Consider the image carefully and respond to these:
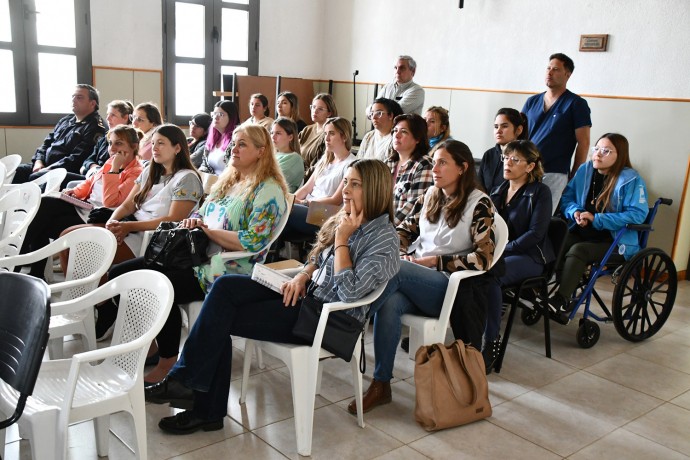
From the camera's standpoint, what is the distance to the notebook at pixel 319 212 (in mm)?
3809

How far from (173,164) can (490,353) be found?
191cm

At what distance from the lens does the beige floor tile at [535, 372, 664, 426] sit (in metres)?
2.84

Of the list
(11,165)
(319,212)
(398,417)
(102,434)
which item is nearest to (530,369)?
(398,417)

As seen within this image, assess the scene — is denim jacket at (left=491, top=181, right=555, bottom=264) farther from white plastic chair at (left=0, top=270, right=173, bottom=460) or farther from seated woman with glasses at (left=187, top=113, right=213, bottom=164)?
seated woman with glasses at (left=187, top=113, right=213, bottom=164)

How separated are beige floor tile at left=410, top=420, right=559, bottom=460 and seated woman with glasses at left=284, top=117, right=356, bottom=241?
183 cm

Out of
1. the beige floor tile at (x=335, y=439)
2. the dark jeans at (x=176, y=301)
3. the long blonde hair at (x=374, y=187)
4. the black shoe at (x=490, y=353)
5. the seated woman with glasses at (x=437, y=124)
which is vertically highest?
the seated woman with glasses at (x=437, y=124)

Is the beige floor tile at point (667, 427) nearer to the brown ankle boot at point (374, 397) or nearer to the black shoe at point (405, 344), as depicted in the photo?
the brown ankle boot at point (374, 397)

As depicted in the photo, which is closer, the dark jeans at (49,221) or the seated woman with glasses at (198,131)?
the dark jeans at (49,221)

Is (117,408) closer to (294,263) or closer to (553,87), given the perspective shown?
(294,263)

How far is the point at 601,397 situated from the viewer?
9.82 feet

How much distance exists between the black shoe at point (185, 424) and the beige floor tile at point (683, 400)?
2.10m

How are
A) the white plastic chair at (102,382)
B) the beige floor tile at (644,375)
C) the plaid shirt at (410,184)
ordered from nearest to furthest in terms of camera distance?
the white plastic chair at (102,382) → the beige floor tile at (644,375) → the plaid shirt at (410,184)

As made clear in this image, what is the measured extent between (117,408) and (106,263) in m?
0.73

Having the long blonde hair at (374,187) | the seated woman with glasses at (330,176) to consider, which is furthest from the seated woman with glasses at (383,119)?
the long blonde hair at (374,187)
